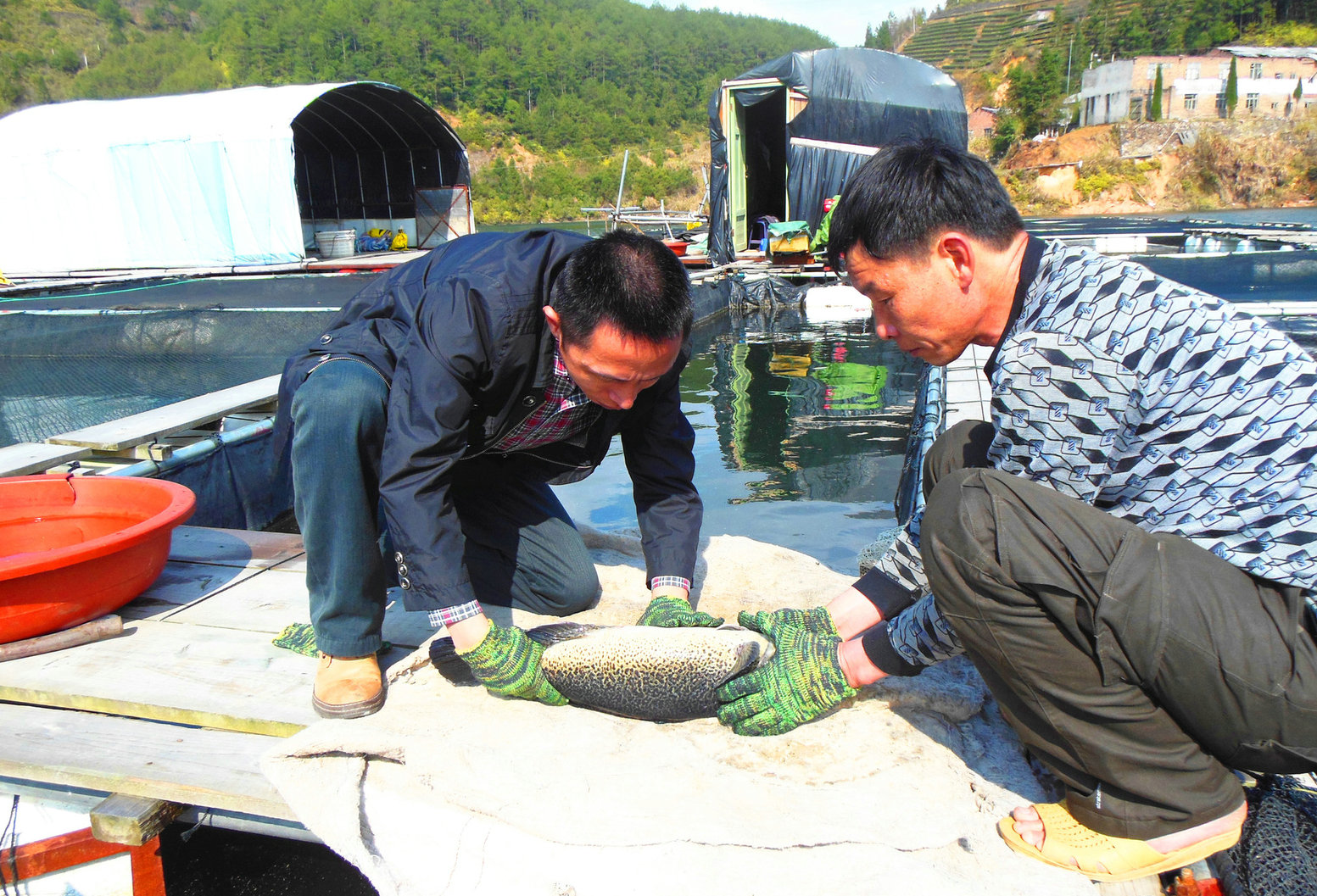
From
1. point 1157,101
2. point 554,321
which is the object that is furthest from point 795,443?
point 1157,101

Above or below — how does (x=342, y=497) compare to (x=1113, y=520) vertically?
below

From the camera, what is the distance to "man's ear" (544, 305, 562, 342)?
2107mm

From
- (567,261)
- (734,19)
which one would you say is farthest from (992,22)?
(567,261)

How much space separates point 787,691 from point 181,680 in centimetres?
164

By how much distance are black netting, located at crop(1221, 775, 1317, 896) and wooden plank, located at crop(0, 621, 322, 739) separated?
2.01 meters

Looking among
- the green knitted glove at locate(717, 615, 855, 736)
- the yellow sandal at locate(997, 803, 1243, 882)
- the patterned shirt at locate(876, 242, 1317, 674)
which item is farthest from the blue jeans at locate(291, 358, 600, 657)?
the yellow sandal at locate(997, 803, 1243, 882)

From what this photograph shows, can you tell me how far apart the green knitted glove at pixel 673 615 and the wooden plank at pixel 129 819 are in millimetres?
1267

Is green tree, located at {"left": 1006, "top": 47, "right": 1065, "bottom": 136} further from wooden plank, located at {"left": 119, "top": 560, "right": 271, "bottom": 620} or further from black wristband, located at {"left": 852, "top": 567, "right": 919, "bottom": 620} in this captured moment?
wooden plank, located at {"left": 119, "top": 560, "right": 271, "bottom": 620}

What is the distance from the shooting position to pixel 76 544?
2553mm

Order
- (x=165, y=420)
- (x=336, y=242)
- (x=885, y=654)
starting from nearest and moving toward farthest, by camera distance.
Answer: (x=885, y=654) → (x=165, y=420) → (x=336, y=242)

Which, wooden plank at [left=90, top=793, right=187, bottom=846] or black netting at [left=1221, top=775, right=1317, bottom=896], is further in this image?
wooden plank at [left=90, top=793, right=187, bottom=846]

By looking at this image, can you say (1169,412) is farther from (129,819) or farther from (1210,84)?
(1210,84)

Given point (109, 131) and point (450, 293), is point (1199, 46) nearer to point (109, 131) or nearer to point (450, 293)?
point (109, 131)

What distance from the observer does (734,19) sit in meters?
120
